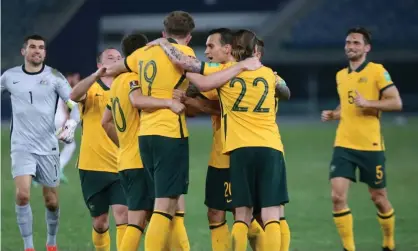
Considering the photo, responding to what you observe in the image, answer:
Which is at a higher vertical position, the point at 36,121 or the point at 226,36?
the point at 226,36

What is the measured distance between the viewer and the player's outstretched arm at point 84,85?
8375 millimetres

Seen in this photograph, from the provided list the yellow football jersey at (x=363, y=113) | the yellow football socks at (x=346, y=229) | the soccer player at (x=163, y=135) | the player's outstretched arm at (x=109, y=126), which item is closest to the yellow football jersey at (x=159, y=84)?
the soccer player at (x=163, y=135)

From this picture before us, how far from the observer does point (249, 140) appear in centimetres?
798

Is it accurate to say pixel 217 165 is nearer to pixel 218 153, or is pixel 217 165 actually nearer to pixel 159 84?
pixel 218 153

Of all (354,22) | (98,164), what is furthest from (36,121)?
(354,22)

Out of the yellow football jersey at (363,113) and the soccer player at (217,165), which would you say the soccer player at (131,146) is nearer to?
the soccer player at (217,165)

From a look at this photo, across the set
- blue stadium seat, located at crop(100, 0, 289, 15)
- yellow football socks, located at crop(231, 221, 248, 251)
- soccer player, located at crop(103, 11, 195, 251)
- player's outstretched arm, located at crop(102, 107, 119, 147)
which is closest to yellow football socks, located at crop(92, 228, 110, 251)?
player's outstretched arm, located at crop(102, 107, 119, 147)

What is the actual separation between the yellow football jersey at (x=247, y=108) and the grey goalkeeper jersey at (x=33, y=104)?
8.42 feet

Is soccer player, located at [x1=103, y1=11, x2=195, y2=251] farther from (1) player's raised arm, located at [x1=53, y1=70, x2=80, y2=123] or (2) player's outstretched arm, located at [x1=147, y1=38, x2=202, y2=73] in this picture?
(1) player's raised arm, located at [x1=53, y1=70, x2=80, y2=123]

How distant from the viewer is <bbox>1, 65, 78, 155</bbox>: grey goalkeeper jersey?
993 centimetres

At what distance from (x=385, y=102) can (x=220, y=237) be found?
2597 millimetres

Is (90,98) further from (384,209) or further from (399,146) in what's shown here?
(399,146)

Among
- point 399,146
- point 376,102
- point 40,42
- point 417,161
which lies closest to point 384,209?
point 376,102

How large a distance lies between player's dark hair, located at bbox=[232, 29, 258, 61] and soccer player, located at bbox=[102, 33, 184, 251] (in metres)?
0.88
